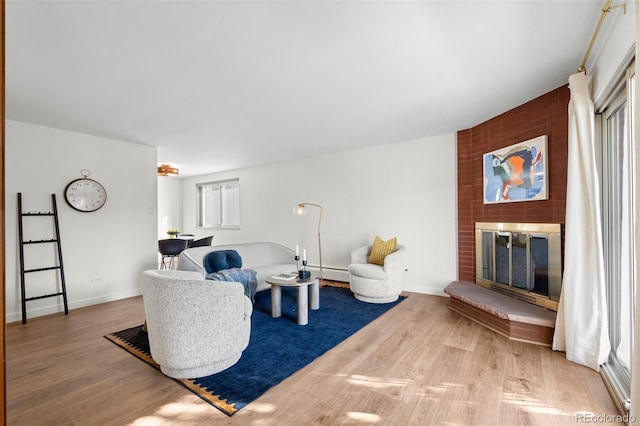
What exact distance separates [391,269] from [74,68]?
396 cm

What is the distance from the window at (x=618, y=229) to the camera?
1972 mm

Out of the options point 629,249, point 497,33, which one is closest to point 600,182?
point 629,249

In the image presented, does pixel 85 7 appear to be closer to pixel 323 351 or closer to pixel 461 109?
pixel 323 351

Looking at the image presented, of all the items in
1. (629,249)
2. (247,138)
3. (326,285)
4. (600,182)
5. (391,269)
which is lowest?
(326,285)

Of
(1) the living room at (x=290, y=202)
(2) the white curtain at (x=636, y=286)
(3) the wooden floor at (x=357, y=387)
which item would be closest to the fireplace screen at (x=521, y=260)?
(1) the living room at (x=290, y=202)

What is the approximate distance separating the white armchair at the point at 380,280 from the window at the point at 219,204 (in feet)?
13.2

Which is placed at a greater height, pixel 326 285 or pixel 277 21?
pixel 277 21

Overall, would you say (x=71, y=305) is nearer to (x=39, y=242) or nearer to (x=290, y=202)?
A: (x=39, y=242)

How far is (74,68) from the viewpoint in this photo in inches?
92.2

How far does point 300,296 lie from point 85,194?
3.51 m

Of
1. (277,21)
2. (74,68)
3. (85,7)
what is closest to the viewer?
(85,7)

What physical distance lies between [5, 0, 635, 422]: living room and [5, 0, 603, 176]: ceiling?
1.63 ft

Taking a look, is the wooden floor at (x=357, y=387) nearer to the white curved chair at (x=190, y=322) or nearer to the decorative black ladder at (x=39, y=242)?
the white curved chair at (x=190, y=322)

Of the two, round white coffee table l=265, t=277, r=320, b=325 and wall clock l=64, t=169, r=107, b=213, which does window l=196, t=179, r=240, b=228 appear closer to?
wall clock l=64, t=169, r=107, b=213
